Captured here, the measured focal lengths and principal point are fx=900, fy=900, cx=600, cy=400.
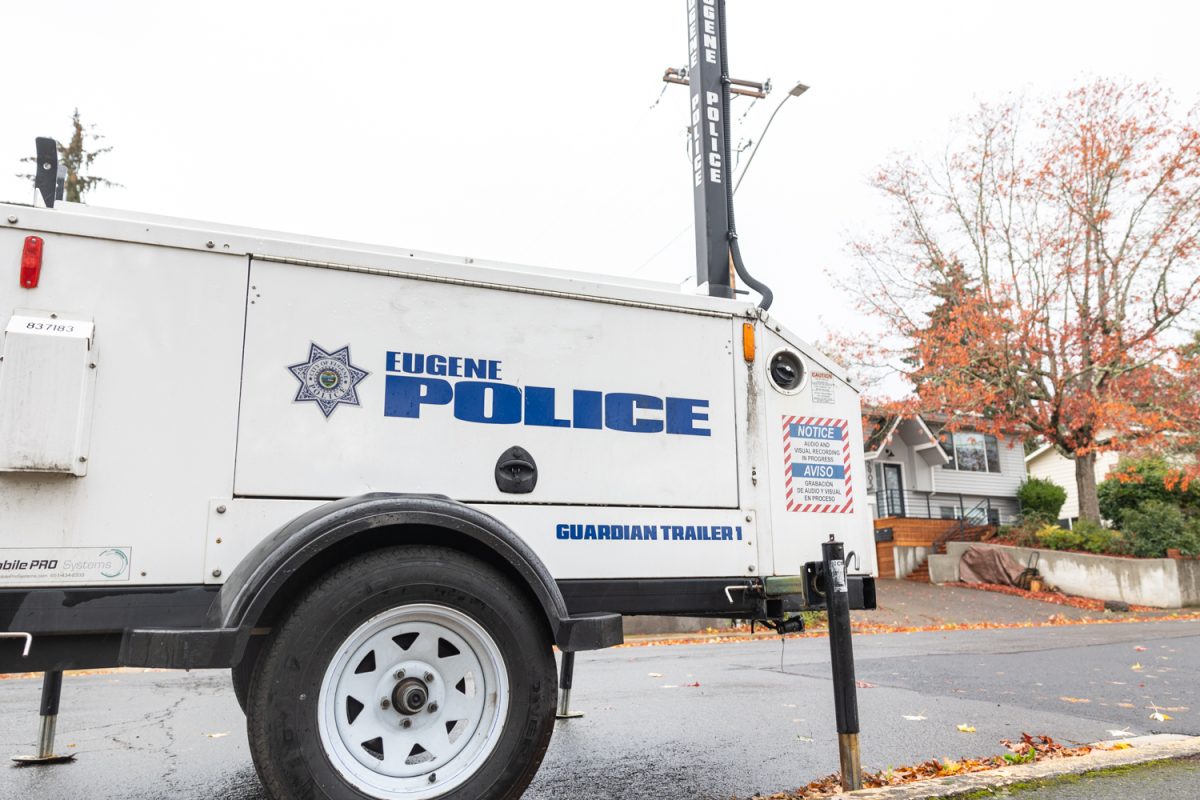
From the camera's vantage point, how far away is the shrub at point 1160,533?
20.0 meters

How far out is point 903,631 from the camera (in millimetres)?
14367

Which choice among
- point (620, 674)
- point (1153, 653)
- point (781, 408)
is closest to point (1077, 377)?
point (1153, 653)

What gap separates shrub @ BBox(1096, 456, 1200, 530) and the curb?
25.0 m

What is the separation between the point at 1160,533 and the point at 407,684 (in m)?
21.7

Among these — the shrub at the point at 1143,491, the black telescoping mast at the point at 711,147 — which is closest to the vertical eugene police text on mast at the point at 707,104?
the black telescoping mast at the point at 711,147

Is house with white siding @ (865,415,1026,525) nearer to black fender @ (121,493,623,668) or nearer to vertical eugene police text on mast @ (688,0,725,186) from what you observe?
vertical eugene police text on mast @ (688,0,725,186)

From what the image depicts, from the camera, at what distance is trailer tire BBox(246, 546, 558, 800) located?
9.58 ft

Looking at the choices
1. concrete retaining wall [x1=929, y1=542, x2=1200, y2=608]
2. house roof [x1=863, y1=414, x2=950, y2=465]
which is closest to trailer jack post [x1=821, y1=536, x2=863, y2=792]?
concrete retaining wall [x1=929, y1=542, x2=1200, y2=608]

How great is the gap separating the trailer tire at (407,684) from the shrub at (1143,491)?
27.8m

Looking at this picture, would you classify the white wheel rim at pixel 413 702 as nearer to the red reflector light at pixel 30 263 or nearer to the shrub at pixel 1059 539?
the red reflector light at pixel 30 263

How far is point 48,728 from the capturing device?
4.79 meters

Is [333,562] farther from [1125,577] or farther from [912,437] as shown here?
[912,437]

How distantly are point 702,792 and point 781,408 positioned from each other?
1808 mm

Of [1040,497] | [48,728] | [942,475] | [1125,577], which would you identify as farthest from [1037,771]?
[1040,497]
